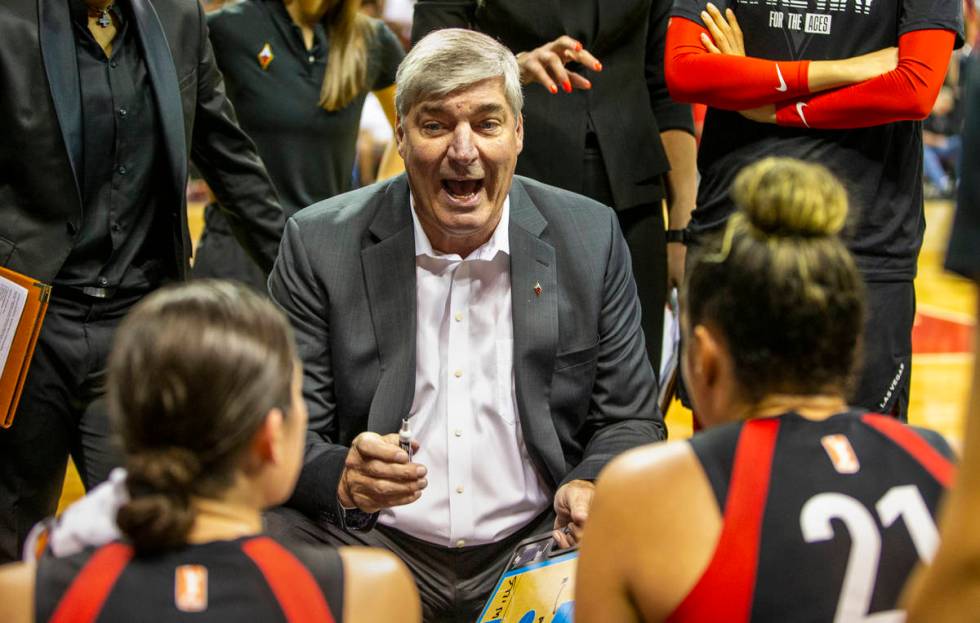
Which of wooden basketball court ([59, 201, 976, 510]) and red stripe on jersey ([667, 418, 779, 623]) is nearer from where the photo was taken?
red stripe on jersey ([667, 418, 779, 623])

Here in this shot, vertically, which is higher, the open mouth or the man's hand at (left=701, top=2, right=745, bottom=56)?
the man's hand at (left=701, top=2, right=745, bottom=56)

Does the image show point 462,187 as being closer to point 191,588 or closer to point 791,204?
point 791,204

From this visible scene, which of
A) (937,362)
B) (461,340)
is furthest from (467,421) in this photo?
(937,362)

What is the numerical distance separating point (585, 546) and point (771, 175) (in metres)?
0.48

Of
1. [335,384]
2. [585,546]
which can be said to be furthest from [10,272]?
[585,546]

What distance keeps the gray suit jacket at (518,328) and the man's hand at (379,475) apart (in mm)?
130

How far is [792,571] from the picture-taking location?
1372 millimetres

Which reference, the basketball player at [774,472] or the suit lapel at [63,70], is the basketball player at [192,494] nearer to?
the basketball player at [774,472]

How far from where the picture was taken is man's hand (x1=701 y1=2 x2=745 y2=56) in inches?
109

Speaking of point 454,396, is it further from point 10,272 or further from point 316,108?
point 316,108

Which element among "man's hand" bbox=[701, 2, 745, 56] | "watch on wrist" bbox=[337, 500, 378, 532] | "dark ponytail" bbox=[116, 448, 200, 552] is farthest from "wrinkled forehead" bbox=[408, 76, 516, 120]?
"dark ponytail" bbox=[116, 448, 200, 552]

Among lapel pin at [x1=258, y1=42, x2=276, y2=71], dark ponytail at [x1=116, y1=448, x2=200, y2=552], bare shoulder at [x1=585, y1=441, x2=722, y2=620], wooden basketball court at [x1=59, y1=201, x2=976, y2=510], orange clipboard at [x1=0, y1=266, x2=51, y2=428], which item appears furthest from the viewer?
wooden basketball court at [x1=59, y1=201, x2=976, y2=510]

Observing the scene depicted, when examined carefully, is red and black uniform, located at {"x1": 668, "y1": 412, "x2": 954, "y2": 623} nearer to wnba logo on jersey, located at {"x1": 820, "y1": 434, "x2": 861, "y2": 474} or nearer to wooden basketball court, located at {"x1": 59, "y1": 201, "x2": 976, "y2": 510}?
wnba logo on jersey, located at {"x1": 820, "y1": 434, "x2": 861, "y2": 474}

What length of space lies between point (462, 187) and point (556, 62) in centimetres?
43
